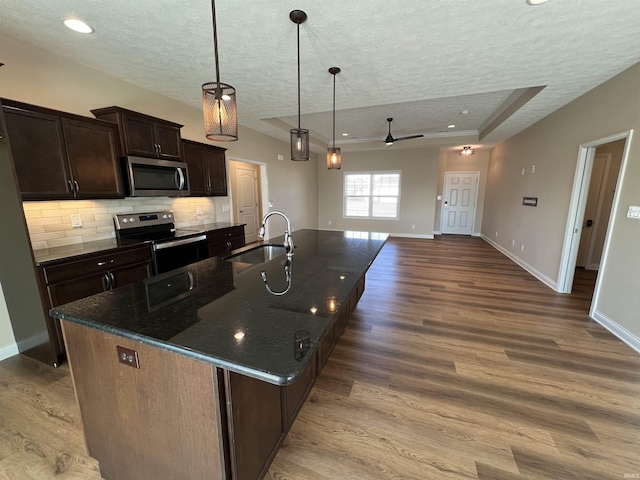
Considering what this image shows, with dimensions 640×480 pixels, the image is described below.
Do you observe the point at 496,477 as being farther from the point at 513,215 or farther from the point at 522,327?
the point at 513,215

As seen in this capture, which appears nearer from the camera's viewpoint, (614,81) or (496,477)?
(496,477)

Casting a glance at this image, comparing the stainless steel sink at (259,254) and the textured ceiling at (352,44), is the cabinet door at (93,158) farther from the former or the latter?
the stainless steel sink at (259,254)

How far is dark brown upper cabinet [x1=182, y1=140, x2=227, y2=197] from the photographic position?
343cm

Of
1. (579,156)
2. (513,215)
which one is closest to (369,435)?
(579,156)

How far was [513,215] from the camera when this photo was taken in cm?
524

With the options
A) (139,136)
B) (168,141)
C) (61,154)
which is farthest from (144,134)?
(61,154)

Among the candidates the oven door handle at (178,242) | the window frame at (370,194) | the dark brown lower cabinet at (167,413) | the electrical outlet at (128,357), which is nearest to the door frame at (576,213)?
the dark brown lower cabinet at (167,413)

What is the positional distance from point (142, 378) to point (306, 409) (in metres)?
1.10

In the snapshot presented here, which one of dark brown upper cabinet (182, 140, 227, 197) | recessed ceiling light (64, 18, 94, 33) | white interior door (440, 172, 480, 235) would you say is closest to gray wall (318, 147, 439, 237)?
white interior door (440, 172, 480, 235)

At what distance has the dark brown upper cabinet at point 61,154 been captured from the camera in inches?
75.1

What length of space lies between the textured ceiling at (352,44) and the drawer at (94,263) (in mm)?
1759

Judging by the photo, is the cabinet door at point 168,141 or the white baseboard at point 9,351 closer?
the white baseboard at point 9,351

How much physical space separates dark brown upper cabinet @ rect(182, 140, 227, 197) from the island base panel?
107 inches

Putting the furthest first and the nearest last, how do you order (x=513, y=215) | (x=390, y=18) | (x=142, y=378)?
(x=513, y=215) < (x=390, y=18) < (x=142, y=378)
